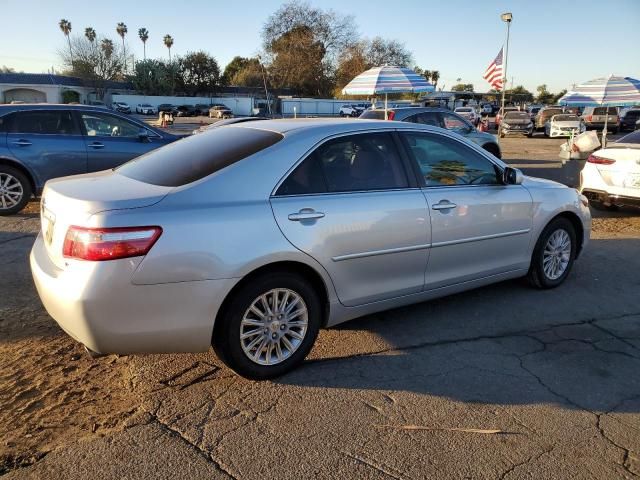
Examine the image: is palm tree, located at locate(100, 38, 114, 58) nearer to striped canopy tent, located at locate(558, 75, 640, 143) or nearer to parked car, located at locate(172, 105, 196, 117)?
parked car, located at locate(172, 105, 196, 117)

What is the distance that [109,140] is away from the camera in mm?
8734

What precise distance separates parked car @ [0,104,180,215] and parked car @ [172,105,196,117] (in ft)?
176

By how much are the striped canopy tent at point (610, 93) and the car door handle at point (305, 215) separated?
10944 millimetres

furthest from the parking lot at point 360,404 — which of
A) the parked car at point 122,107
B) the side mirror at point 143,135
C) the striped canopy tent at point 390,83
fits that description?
the parked car at point 122,107

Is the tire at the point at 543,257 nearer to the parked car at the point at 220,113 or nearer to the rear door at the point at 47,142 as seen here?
the rear door at the point at 47,142

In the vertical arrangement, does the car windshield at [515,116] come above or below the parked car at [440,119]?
above

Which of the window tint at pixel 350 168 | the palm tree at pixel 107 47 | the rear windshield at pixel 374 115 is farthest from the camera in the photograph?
the palm tree at pixel 107 47

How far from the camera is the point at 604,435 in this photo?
2.95 metres

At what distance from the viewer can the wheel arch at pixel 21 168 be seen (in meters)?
8.00

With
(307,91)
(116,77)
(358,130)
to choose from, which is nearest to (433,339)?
(358,130)

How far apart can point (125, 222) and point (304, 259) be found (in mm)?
1094

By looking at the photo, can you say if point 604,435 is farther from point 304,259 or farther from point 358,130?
point 358,130

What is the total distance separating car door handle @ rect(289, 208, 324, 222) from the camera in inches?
134

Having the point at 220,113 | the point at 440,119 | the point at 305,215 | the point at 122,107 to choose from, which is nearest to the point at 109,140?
the point at 305,215
